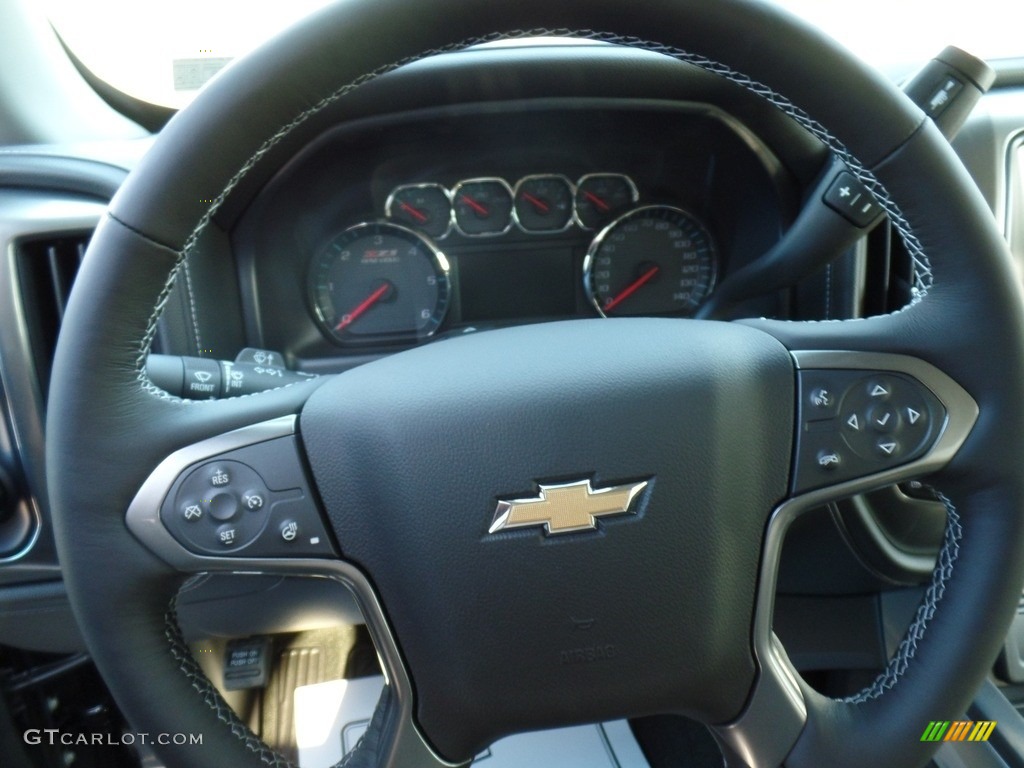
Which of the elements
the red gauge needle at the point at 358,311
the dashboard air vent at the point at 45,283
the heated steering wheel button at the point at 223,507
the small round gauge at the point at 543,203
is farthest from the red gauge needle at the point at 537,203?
the heated steering wheel button at the point at 223,507

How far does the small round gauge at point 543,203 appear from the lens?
159 cm

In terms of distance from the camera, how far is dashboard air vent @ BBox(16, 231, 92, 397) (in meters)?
1.22

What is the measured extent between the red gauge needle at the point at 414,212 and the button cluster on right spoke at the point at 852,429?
2.85 ft

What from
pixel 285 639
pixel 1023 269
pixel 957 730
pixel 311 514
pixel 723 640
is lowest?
pixel 285 639

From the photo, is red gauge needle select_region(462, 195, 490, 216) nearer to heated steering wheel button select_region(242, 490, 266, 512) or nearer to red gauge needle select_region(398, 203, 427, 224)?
red gauge needle select_region(398, 203, 427, 224)

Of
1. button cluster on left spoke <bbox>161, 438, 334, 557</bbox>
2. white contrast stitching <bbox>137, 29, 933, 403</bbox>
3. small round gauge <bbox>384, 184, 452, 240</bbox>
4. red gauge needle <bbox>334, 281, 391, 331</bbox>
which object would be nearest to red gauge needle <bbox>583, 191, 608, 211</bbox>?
small round gauge <bbox>384, 184, 452, 240</bbox>

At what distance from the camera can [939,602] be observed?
34.4 inches

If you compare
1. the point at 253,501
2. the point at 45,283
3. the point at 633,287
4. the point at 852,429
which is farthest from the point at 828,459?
the point at 45,283

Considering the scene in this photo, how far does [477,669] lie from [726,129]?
97 cm

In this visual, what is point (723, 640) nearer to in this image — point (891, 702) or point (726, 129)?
point (891, 702)

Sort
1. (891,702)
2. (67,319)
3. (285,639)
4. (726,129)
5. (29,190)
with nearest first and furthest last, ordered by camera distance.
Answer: (67,319) < (891,702) < (29,190) < (726,129) < (285,639)

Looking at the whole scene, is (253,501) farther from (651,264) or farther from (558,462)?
(651,264)

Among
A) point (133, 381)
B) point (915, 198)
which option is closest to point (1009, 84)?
point (915, 198)

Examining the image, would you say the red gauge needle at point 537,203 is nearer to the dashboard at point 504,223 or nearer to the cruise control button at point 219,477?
the dashboard at point 504,223
